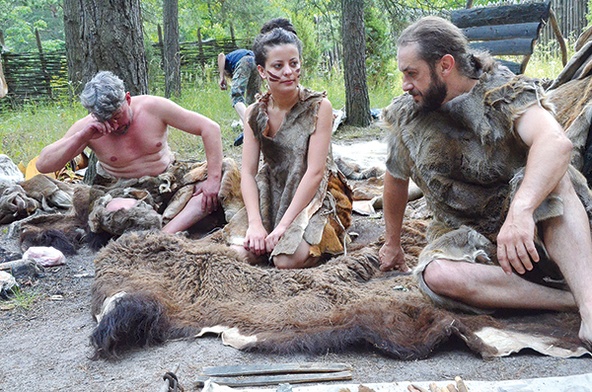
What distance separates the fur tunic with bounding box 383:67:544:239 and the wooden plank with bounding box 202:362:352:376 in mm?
1013

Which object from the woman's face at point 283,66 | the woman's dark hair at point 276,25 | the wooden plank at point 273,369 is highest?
the woman's dark hair at point 276,25

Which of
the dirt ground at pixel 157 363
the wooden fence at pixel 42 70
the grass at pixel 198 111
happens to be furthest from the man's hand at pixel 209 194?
the wooden fence at pixel 42 70

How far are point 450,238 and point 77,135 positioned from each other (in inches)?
102

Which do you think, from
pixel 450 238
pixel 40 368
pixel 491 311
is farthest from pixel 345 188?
pixel 40 368

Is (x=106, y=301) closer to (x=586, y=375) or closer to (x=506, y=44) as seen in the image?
(x=586, y=375)

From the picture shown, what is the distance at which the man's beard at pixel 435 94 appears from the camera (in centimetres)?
273

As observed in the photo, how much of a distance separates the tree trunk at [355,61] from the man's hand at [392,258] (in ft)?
18.0

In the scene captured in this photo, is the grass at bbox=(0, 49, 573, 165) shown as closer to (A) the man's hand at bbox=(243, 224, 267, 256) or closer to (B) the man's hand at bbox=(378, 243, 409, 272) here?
(A) the man's hand at bbox=(243, 224, 267, 256)

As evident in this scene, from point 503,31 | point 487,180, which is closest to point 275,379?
point 487,180

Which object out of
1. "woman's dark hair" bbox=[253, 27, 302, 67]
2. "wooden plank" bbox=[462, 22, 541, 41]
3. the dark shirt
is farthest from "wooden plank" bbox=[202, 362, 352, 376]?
"wooden plank" bbox=[462, 22, 541, 41]

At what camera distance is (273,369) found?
89.6 inches

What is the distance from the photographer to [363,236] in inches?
169

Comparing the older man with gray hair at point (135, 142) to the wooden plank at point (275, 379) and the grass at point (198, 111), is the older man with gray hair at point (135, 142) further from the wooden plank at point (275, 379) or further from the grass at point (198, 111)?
the grass at point (198, 111)

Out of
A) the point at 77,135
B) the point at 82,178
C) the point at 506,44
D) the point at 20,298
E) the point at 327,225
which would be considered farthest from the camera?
the point at 506,44
